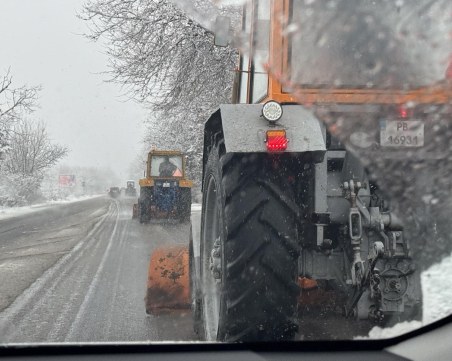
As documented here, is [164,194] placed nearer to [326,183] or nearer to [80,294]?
[80,294]

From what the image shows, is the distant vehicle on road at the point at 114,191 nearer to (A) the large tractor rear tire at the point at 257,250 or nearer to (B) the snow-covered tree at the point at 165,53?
(B) the snow-covered tree at the point at 165,53

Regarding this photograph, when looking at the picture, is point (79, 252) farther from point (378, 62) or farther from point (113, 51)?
point (378, 62)

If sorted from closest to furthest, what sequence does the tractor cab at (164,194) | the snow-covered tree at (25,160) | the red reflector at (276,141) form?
the red reflector at (276,141), the tractor cab at (164,194), the snow-covered tree at (25,160)

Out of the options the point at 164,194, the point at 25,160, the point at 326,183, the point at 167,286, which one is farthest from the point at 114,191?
the point at 326,183

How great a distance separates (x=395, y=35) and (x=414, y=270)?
127 centimetres

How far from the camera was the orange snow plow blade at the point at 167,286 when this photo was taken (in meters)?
4.61

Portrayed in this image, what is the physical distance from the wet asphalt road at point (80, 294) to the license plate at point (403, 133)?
1950 mm

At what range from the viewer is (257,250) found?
2.59m

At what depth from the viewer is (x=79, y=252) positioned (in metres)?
9.80

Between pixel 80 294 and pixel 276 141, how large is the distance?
12.5ft

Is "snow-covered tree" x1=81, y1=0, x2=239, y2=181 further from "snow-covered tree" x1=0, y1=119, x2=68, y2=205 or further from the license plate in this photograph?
"snow-covered tree" x1=0, y1=119, x2=68, y2=205

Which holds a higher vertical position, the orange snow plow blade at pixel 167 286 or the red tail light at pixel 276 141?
the red tail light at pixel 276 141

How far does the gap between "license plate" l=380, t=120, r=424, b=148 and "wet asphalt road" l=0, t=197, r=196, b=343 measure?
1950 mm

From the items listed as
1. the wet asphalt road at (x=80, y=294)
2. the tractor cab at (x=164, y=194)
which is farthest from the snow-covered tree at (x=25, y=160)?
the wet asphalt road at (x=80, y=294)
